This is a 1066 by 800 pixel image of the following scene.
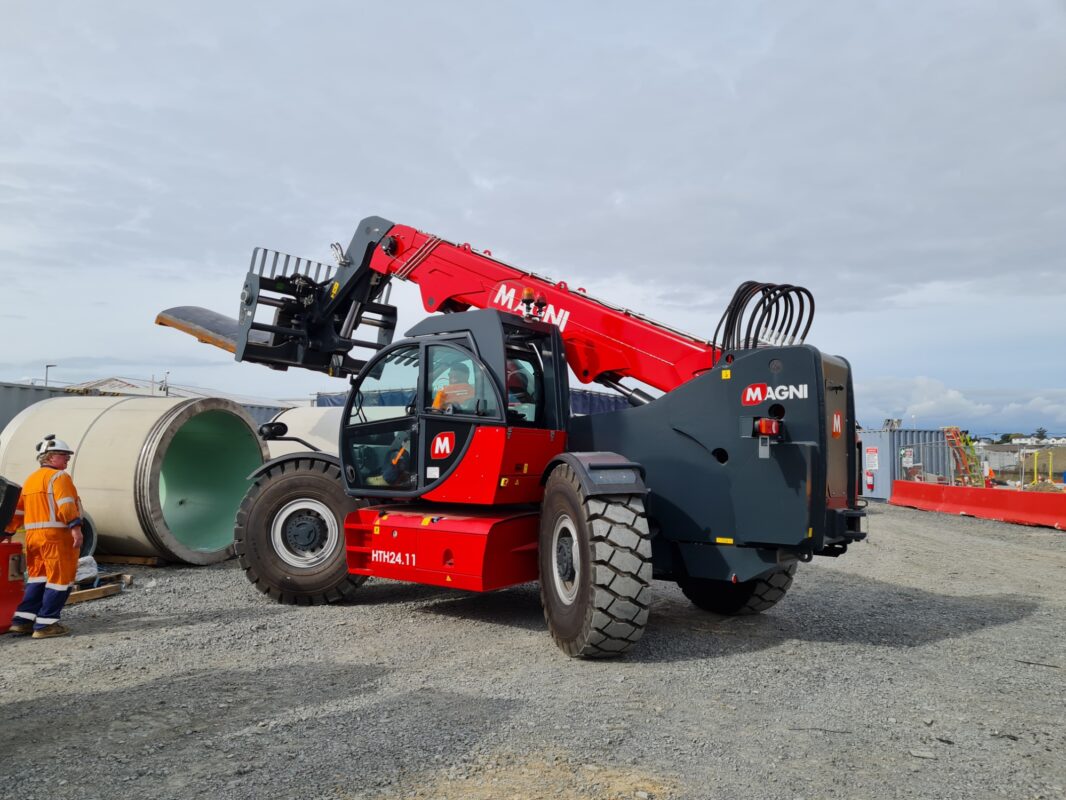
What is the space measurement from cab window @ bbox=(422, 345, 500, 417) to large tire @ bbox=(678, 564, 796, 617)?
89.2 inches

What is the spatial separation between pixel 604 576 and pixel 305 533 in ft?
11.3

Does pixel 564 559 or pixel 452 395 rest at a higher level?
pixel 452 395

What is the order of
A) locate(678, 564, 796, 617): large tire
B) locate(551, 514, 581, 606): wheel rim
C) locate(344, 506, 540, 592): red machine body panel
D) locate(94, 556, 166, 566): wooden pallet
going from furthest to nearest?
locate(94, 556, 166, 566): wooden pallet
locate(678, 564, 796, 617): large tire
locate(344, 506, 540, 592): red machine body panel
locate(551, 514, 581, 606): wheel rim

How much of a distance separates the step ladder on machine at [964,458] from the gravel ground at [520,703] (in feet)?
50.9

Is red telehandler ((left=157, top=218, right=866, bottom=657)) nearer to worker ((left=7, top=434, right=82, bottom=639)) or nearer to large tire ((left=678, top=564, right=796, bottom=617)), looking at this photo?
large tire ((left=678, top=564, right=796, bottom=617))

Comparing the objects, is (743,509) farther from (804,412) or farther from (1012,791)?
(1012,791)

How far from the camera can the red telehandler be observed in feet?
18.5

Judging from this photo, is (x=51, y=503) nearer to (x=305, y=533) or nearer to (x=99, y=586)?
(x=305, y=533)

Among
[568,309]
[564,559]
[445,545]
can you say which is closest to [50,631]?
Answer: [445,545]

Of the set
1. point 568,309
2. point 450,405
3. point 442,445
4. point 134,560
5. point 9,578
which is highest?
point 568,309

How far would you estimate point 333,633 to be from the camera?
6.53 m

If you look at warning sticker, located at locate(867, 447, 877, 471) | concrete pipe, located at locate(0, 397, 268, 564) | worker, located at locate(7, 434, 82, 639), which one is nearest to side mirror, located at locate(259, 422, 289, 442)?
worker, located at locate(7, 434, 82, 639)

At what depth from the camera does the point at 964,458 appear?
73.7 feet

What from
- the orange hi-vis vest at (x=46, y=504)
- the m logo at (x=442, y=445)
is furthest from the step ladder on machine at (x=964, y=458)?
the orange hi-vis vest at (x=46, y=504)
